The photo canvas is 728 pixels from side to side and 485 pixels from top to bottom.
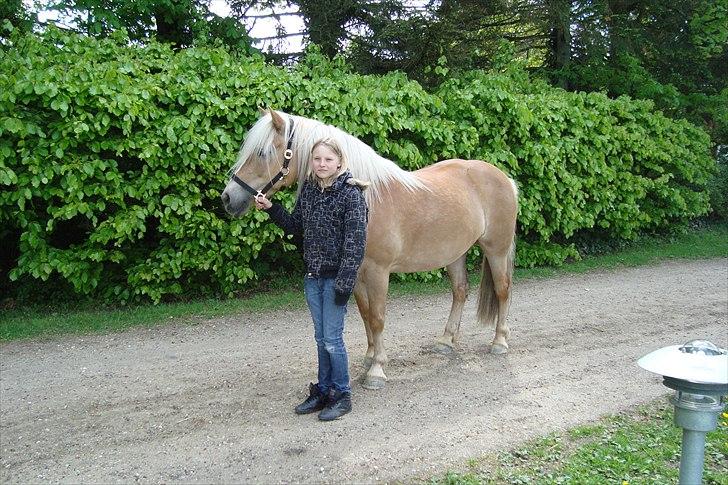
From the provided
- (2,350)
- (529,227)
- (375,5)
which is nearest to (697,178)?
(529,227)

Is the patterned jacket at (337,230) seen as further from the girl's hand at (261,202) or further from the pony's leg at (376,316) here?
the pony's leg at (376,316)

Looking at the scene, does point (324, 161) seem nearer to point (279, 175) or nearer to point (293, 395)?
point (279, 175)

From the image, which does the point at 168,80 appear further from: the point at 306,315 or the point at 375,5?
the point at 375,5

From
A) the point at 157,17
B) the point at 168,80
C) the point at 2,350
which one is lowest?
the point at 2,350

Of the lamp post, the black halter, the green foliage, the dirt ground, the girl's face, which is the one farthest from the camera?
the green foliage

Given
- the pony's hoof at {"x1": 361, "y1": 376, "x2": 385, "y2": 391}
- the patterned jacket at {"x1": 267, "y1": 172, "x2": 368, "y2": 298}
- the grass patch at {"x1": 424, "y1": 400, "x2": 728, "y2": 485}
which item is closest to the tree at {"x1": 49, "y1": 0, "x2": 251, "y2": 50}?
the patterned jacket at {"x1": 267, "y1": 172, "x2": 368, "y2": 298}

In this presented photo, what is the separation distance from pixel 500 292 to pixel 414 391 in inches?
63.1

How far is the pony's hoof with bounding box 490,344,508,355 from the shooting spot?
5215 millimetres

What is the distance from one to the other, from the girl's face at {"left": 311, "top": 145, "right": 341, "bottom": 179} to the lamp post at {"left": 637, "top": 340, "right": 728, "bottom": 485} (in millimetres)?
2139

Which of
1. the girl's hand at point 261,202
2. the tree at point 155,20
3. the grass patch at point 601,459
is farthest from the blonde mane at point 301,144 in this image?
the tree at point 155,20

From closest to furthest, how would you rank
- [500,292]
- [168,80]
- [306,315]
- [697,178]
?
[500,292]
[168,80]
[306,315]
[697,178]

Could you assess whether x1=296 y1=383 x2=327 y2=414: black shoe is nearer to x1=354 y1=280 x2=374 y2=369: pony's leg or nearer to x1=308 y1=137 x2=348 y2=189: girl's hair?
x1=354 y1=280 x2=374 y2=369: pony's leg

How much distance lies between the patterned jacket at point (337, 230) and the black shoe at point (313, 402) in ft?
2.75

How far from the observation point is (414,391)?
170 inches
